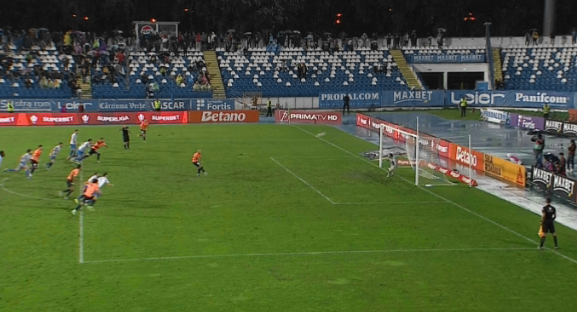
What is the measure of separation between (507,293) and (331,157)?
24785 millimetres

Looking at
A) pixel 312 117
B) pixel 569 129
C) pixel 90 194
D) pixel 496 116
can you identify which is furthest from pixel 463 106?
pixel 90 194

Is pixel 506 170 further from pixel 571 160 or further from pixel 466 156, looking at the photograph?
pixel 571 160

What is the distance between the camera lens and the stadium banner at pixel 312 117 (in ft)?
205

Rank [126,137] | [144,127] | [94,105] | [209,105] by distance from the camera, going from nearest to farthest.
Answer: [126,137]
[144,127]
[94,105]
[209,105]

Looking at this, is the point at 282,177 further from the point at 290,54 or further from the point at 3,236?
the point at 290,54

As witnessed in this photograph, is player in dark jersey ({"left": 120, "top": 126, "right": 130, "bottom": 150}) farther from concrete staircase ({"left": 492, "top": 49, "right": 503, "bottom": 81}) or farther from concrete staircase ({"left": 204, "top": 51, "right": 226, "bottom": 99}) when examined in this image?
concrete staircase ({"left": 492, "top": 49, "right": 503, "bottom": 81})

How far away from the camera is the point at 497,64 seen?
79.0m

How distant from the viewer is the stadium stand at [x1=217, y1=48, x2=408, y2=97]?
74250 millimetres

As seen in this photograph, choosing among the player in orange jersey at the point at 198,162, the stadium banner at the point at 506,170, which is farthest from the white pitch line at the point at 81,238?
the stadium banner at the point at 506,170

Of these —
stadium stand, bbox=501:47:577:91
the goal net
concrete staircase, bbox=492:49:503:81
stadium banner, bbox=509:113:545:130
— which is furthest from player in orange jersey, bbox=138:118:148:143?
stadium stand, bbox=501:47:577:91

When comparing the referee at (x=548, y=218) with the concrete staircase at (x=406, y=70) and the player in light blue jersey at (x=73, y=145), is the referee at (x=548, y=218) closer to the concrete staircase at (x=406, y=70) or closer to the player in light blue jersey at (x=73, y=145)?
the player in light blue jersey at (x=73, y=145)

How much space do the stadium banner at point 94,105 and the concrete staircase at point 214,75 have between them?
534 centimetres

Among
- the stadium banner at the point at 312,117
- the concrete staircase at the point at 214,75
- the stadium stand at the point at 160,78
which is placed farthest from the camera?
the concrete staircase at the point at 214,75

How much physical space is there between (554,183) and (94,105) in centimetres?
4372
